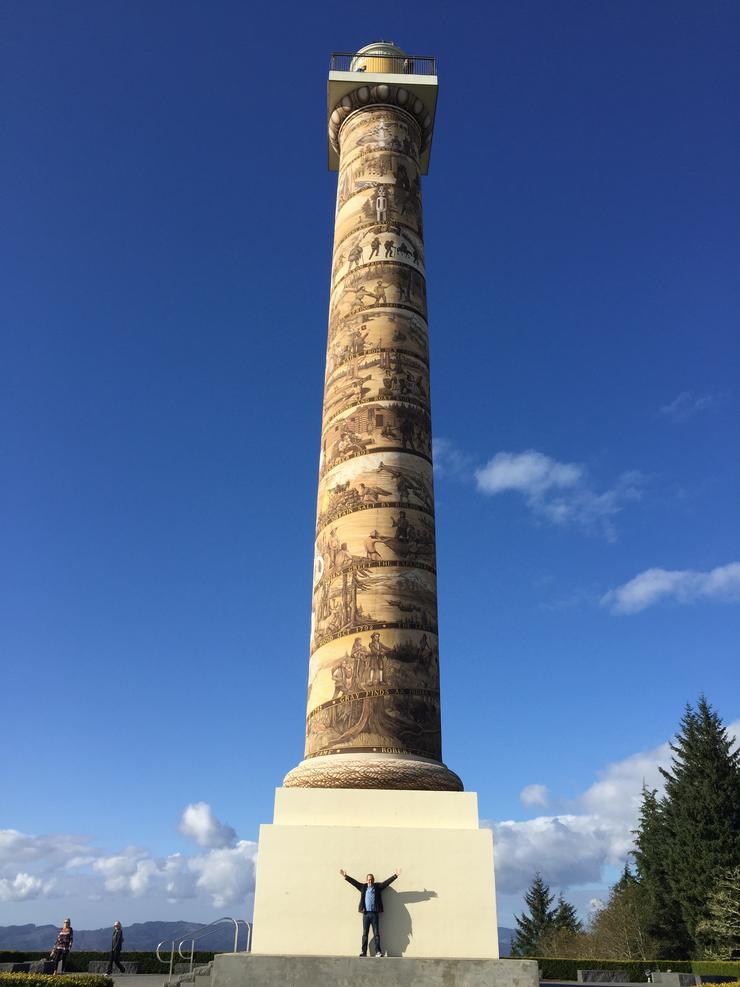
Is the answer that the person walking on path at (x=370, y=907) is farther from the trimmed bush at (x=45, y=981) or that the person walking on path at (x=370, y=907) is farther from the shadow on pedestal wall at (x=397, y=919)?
the trimmed bush at (x=45, y=981)

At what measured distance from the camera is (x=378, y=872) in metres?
7.94

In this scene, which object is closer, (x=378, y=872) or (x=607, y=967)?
(x=378, y=872)

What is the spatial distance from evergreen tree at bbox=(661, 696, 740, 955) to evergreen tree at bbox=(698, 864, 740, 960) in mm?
310

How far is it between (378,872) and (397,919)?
1.46 feet

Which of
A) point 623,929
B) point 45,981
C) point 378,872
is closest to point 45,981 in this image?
point 45,981

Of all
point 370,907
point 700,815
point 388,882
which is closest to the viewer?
point 370,907

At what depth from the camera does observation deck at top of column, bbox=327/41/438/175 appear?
1328 cm

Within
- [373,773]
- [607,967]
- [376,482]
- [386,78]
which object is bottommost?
[607,967]

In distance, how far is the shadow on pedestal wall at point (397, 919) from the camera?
769 centimetres

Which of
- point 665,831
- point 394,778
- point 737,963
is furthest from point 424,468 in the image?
point 665,831

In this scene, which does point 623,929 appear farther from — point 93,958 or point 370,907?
point 370,907

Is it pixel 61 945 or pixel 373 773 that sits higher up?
pixel 373 773

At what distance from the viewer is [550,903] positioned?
1560 inches

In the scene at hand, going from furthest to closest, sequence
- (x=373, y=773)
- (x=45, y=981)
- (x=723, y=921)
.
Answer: (x=723, y=921)
(x=45, y=981)
(x=373, y=773)
